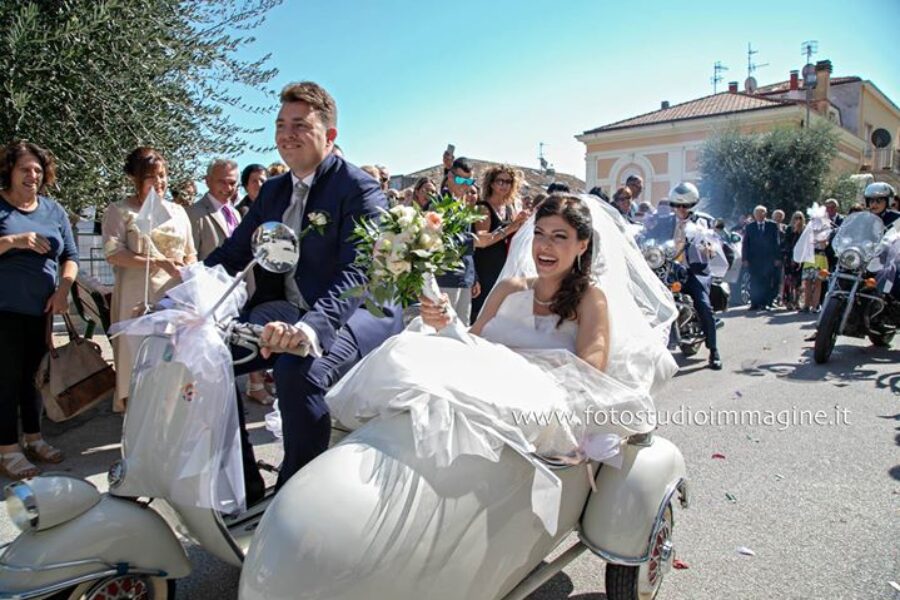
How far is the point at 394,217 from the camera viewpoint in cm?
244

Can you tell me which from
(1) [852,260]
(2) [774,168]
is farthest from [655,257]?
(2) [774,168]

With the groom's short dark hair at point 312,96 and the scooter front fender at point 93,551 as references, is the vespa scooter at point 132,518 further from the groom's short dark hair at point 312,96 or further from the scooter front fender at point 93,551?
the groom's short dark hair at point 312,96

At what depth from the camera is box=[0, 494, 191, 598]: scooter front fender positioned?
72.7 inches

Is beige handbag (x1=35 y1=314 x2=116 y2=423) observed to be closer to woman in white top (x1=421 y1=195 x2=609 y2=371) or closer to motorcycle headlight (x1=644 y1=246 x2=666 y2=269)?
woman in white top (x1=421 y1=195 x2=609 y2=371)

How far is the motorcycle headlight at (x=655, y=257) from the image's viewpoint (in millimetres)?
7281

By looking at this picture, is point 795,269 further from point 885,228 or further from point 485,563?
point 485,563

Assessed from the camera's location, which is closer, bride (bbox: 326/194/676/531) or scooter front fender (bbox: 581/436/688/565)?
bride (bbox: 326/194/676/531)

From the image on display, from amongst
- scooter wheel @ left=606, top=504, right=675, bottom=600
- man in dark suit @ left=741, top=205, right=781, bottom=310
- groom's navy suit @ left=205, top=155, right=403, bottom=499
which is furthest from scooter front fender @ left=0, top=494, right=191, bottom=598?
man in dark suit @ left=741, top=205, right=781, bottom=310

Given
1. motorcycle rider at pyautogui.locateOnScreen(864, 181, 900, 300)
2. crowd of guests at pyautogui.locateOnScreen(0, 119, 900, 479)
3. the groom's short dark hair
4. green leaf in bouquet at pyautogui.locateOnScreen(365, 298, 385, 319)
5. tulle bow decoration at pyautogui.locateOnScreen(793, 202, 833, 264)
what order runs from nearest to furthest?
green leaf in bouquet at pyautogui.locateOnScreen(365, 298, 385, 319), the groom's short dark hair, crowd of guests at pyautogui.locateOnScreen(0, 119, 900, 479), motorcycle rider at pyautogui.locateOnScreen(864, 181, 900, 300), tulle bow decoration at pyautogui.locateOnScreen(793, 202, 833, 264)

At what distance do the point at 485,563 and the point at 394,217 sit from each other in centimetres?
123

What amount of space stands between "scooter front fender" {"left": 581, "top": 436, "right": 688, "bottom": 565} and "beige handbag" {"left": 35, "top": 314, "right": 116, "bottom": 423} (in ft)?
11.3

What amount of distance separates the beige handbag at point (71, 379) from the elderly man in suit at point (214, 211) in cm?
129

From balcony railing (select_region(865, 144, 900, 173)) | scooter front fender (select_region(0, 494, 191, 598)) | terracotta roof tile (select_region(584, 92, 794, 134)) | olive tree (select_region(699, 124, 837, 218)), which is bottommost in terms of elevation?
scooter front fender (select_region(0, 494, 191, 598))

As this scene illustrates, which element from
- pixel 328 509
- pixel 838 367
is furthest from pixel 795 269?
pixel 328 509
